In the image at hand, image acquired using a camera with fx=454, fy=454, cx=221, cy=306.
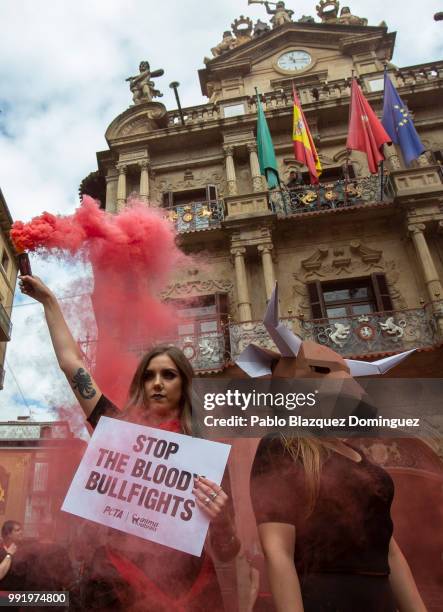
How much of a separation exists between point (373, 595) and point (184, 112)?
49.0 ft

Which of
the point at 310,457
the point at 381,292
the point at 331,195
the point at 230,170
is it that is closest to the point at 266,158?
the point at 230,170

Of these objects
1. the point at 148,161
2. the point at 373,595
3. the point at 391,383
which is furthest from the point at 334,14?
the point at 373,595

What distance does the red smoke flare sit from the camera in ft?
15.4

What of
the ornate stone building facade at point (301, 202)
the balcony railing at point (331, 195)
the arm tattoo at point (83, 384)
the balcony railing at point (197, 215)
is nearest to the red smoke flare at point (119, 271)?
the arm tattoo at point (83, 384)

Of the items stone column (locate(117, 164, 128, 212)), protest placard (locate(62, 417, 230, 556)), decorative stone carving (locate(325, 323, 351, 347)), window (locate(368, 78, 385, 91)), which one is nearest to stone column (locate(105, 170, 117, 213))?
stone column (locate(117, 164, 128, 212))

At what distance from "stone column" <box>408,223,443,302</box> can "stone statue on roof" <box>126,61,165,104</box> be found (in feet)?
33.4

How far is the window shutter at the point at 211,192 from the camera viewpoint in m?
13.0

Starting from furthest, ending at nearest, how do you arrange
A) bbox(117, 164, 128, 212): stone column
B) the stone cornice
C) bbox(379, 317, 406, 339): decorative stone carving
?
1. the stone cornice
2. bbox(117, 164, 128, 212): stone column
3. bbox(379, 317, 406, 339): decorative stone carving

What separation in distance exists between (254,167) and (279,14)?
922 cm

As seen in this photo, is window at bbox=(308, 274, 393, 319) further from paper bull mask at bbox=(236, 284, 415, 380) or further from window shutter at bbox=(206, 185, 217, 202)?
paper bull mask at bbox=(236, 284, 415, 380)

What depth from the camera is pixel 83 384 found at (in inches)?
107

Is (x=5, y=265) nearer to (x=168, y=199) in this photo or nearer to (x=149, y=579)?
(x=168, y=199)

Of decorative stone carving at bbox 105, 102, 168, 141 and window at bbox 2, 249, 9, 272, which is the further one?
window at bbox 2, 249, 9, 272

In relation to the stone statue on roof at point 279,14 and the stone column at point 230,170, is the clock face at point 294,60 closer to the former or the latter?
the stone statue on roof at point 279,14
